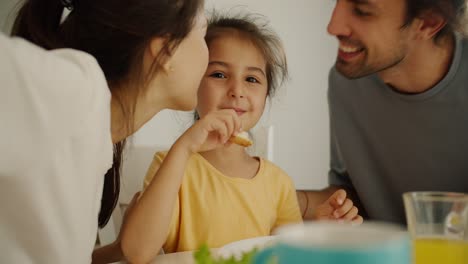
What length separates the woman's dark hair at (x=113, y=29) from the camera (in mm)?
872

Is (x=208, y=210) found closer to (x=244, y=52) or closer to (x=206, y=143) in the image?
(x=206, y=143)

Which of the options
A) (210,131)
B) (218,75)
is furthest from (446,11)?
(210,131)

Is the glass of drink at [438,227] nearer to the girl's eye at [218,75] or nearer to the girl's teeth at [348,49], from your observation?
the girl's eye at [218,75]

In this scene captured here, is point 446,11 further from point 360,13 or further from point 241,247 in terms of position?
point 241,247

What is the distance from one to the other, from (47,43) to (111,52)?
11 centimetres

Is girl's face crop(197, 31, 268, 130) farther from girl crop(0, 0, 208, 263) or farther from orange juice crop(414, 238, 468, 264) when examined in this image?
orange juice crop(414, 238, 468, 264)

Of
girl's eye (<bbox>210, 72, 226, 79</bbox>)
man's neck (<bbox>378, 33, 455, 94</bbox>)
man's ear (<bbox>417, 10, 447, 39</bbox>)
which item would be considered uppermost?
man's ear (<bbox>417, 10, 447, 39</bbox>)

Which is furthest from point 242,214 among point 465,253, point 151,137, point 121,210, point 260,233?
point 151,137

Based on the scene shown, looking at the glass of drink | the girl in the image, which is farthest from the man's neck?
the glass of drink

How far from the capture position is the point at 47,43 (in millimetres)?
867

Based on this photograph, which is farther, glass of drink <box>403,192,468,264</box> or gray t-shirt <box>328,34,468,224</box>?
gray t-shirt <box>328,34,468,224</box>

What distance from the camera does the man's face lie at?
1.35 m

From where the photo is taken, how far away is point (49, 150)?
60 centimetres

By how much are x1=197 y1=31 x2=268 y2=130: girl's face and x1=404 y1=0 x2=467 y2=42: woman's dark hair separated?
18.5 inches
